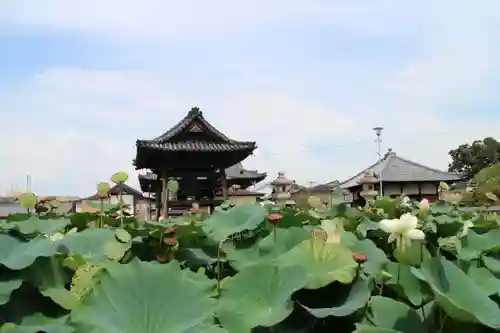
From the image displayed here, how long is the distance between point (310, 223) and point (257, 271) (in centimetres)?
64

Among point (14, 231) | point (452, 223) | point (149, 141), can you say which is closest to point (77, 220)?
point (14, 231)

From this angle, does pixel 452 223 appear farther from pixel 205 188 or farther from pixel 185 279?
pixel 205 188

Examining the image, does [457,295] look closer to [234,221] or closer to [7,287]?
[234,221]

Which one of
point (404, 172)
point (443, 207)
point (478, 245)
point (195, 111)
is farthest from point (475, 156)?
point (478, 245)

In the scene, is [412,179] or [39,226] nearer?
[39,226]

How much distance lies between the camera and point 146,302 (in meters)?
0.76

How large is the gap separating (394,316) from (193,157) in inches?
550

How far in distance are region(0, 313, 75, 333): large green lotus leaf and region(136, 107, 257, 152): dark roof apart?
43.0 ft

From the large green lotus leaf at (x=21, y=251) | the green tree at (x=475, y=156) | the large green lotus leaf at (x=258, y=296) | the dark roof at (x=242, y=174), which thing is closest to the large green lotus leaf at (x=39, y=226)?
the large green lotus leaf at (x=21, y=251)

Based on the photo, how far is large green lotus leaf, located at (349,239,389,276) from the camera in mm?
921

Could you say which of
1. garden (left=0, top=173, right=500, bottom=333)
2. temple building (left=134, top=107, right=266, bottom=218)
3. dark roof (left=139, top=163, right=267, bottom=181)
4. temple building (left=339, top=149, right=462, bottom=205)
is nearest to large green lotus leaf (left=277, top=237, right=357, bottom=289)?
garden (left=0, top=173, right=500, bottom=333)

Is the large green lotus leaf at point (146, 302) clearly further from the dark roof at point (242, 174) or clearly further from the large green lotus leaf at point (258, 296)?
the dark roof at point (242, 174)

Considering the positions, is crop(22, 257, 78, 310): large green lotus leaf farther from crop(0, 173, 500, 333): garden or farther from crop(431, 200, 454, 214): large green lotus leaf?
crop(431, 200, 454, 214): large green lotus leaf

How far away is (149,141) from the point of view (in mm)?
14055
